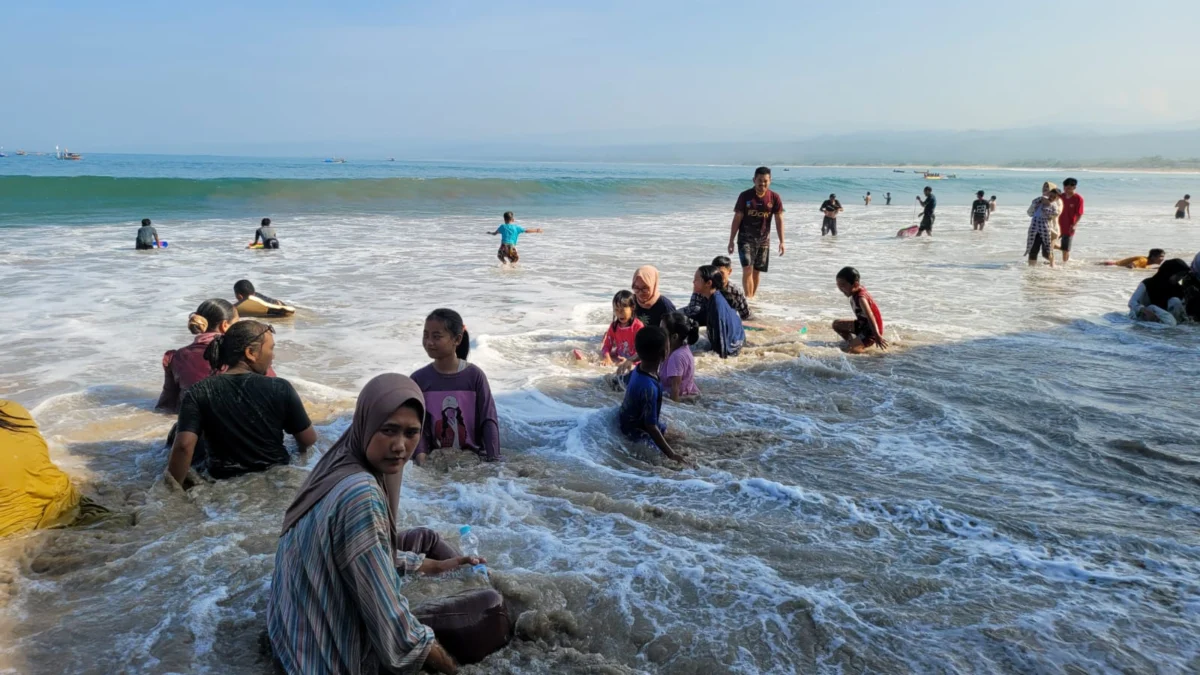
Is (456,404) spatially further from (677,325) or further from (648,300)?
(648,300)

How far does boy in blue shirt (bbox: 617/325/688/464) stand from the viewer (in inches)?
206

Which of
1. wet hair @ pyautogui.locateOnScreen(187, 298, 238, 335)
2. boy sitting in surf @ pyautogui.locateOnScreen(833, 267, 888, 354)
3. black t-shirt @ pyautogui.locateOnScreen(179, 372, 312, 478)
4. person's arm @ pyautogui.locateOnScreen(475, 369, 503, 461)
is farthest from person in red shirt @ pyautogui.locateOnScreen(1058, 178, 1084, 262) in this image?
black t-shirt @ pyautogui.locateOnScreen(179, 372, 312, 478)

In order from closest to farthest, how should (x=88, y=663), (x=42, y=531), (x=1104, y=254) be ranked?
(x=88, y=663), (x=42, y=531), (x=1104, y=254)

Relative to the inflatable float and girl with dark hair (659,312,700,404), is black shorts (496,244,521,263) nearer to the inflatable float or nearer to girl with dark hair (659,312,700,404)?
the inflatable float

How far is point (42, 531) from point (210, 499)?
31.3 inches

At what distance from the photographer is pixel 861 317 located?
855 cm

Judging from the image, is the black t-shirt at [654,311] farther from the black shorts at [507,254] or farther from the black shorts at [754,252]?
the black shorts at [507,254]

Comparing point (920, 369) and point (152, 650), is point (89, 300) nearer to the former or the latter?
point (152, 650)

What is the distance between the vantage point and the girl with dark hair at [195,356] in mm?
5945

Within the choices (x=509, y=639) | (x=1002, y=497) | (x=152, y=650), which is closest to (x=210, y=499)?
(x=152, y=650)

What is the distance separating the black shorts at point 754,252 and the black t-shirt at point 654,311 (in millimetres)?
3666

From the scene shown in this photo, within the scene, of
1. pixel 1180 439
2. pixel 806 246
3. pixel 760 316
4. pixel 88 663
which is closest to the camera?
pixel 88 663

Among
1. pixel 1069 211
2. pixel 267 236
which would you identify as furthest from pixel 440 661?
pixel 1069 211

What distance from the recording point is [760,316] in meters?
10.4
